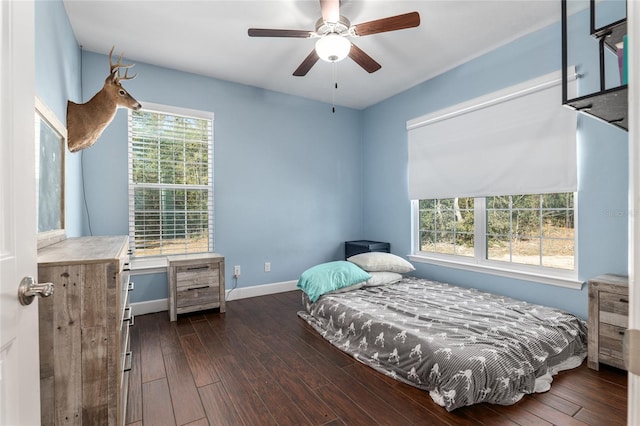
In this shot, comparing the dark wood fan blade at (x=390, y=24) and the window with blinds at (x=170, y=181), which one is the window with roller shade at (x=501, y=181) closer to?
the dark wood fan blade at (x=390, y=24)

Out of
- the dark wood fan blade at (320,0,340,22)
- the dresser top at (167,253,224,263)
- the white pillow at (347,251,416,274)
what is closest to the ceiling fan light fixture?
the dark wood fan blade at (320,0,340,22)

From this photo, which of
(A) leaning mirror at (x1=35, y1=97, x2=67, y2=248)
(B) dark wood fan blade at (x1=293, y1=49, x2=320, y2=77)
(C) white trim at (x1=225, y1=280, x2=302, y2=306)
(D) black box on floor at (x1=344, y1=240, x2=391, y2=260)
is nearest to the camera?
(A) leaning mirror at (x1=35, y1=97, x2=67, y2=248)

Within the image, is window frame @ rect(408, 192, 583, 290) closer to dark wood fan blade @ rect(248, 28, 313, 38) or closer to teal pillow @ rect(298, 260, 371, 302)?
teal pillow @ rect(298, 260, 371, 302)

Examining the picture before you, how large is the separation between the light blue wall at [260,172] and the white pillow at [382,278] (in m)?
1.28

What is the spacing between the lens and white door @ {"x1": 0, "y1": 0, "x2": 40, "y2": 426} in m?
0.73

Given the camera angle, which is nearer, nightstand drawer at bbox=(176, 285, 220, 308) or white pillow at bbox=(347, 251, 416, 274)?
nightstand drawer at bbox=(176, 285, 220, 308)

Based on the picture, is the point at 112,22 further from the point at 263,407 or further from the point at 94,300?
the point at 263,407

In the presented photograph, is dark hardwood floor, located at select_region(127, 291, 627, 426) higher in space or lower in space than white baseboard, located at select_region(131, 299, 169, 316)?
lower

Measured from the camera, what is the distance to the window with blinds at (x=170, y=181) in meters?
3.39

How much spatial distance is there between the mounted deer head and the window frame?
11.3ft

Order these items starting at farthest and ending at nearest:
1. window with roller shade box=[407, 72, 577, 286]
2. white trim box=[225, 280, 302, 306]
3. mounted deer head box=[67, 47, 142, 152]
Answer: white trim box=[225, 280, 302, 306] → window with roller shade box=[407, 72, 577, 286] → mounted deer head box=[67, 47, 142, 152]

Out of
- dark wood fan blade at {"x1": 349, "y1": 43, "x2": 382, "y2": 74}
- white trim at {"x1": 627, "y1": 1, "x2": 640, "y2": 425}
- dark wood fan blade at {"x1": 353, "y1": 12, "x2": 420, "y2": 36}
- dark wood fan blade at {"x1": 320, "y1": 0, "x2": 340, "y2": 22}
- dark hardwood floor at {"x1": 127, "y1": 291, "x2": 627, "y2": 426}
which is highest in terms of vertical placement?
dark wood fan blade at {"x1": 320, "y1": 0, "x2": 340, "y2": 22}

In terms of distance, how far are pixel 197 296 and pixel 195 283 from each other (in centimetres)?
15

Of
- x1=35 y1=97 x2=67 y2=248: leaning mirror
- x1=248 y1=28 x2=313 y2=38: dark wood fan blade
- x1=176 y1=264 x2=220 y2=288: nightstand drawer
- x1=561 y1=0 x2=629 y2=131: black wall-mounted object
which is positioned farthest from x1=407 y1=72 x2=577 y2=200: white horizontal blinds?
x1=35 y1=97 x2=67 y2=248: leaning mirror
